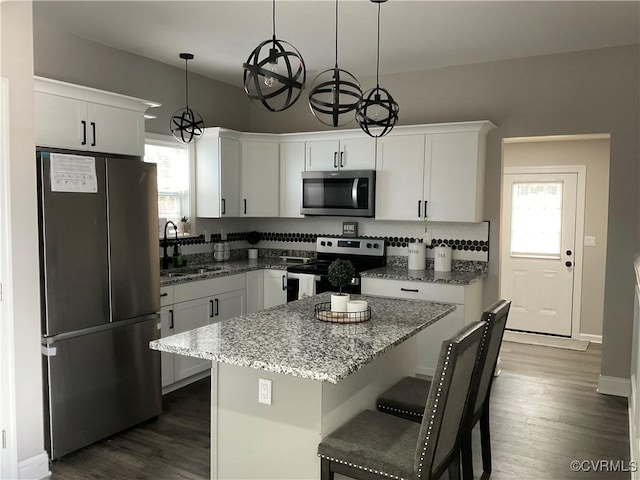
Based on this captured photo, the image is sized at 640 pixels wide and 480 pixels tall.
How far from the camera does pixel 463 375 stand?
2.12m

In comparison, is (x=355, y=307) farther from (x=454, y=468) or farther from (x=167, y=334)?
(x=167, y=334)

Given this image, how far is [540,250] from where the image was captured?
616 centimetres

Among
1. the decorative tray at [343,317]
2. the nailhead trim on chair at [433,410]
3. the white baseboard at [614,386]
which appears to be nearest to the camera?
the nailhead trim on chair at [433,410]

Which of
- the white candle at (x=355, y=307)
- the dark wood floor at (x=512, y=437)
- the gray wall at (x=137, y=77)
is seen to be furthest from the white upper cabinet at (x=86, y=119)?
the white candle at (x=355, y=307)

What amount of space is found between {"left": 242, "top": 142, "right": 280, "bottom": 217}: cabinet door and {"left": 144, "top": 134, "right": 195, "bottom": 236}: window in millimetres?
553

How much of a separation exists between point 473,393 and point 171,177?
3.50 meters

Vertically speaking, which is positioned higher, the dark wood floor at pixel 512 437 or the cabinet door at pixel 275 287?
the cabinet door at pixel 275 287

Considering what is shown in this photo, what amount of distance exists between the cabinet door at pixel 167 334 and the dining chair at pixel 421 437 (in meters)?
2.15

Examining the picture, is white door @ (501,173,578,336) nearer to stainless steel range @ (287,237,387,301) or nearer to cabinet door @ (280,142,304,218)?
stainless steel range @ (287,237,387,301)

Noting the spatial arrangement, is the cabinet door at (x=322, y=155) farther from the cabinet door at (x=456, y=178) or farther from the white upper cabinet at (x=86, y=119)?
the white upper cabinet at (x=86, y=119)

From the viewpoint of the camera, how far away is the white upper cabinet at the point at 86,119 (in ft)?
A: 10.5

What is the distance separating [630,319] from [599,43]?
7.21 feet

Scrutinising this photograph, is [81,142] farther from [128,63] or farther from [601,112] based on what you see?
[601,112]

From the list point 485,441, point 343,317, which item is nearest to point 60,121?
point 343,317
